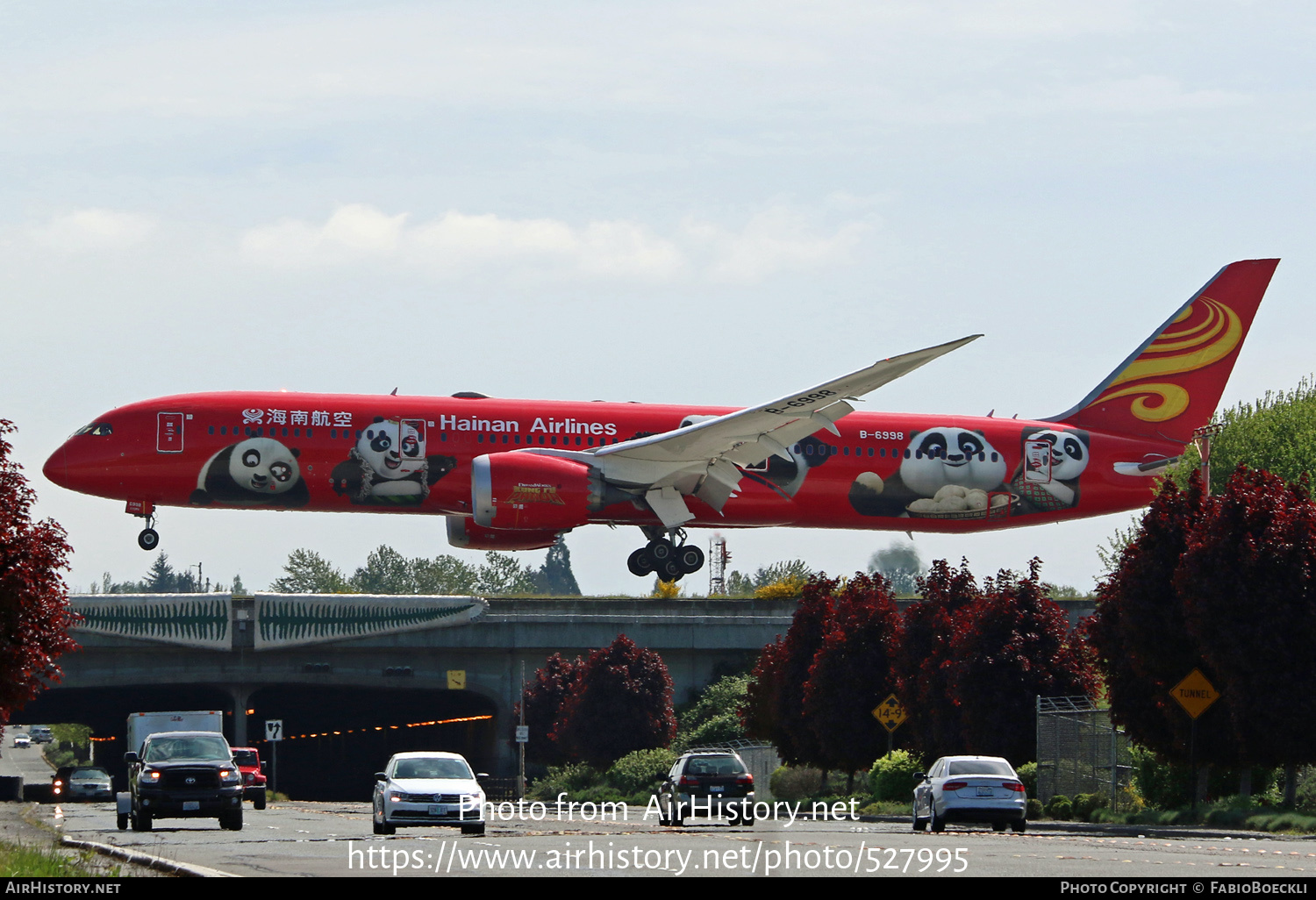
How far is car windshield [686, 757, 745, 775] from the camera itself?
3041 centimetres

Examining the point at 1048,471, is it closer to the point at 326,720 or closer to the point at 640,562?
the point at 640,562

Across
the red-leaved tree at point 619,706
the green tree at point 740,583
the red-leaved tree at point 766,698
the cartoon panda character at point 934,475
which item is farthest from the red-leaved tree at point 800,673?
the green tree at point 740,583

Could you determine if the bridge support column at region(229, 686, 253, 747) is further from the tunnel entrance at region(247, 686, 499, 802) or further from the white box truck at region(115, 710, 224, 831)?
the white box truck at region(115, 710, 224, 831)

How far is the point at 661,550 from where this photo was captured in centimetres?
4116

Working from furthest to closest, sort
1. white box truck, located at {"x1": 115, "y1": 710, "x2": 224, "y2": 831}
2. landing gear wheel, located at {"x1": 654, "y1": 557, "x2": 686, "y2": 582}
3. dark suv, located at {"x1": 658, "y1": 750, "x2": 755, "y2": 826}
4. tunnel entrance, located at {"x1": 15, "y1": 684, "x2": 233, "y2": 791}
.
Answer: tunnel entrance, located at {"x1": 15, "y1": 684, "x2": 233, "y2": 791}, white box truck, located at {"x1": 115, "y1": 710, "x2": 224, "y2": 831}, landing gear wheel, located at {"x1": 654, "y1": 557, "x2": 686, "y2": 582}, dark suv, located at {"x1": 658, "y1": 750, "x2": 755, "y2": 826}

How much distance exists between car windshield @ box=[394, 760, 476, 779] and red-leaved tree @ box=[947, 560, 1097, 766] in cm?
1626

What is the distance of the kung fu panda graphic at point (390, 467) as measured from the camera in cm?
3897

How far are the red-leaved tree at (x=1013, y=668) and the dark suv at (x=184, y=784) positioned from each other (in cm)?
1807

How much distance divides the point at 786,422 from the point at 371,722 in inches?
2645

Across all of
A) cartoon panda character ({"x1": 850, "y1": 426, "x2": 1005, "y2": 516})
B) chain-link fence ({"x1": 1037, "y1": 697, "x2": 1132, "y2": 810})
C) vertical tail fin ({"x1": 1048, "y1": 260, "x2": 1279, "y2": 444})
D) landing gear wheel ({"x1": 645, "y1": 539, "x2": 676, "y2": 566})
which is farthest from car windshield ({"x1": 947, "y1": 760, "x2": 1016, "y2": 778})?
vertical tail fin ({"x1": 1048, "y1": 260, "x2": 1279, "y2": 444})

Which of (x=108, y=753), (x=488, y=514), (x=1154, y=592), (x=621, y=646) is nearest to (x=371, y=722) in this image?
(x=108, y=753)

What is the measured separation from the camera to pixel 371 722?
328ft

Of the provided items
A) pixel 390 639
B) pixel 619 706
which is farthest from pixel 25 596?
pixel 390 639

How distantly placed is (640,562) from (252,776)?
13.0 metres
